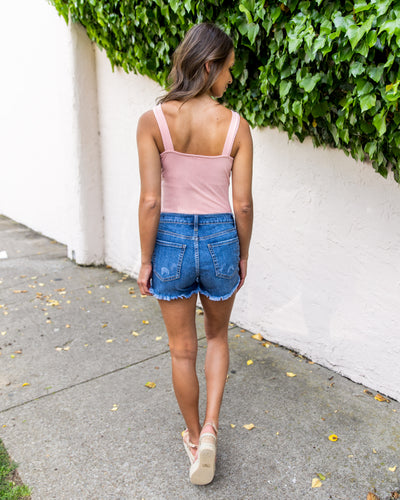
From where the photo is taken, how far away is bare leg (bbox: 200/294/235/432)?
7.68 feet

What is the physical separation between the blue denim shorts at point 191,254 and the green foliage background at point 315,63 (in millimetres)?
1050

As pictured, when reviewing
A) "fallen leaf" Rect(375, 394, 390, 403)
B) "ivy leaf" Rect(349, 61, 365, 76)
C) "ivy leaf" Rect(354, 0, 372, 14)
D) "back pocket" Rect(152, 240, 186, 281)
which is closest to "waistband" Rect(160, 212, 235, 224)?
"back pocket" Rect(152, 240, 186, 281)

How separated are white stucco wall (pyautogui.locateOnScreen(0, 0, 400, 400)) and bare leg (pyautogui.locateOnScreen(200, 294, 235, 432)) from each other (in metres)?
1.16

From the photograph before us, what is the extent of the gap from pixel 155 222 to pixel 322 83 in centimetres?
140

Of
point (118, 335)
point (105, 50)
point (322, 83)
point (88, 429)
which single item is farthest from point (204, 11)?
point (88, 429)

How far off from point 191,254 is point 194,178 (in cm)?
33

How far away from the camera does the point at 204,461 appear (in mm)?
2211

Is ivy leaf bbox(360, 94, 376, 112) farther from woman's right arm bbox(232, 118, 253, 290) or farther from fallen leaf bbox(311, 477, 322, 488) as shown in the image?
fallen leaf bbox(311, 477, 322, 488)

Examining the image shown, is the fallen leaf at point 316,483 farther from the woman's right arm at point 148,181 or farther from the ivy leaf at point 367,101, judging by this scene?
the ivy leaf at point 367,101

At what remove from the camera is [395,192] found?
9.36ft

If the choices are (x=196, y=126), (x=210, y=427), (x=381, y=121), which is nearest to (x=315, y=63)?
(x=381, y=121)

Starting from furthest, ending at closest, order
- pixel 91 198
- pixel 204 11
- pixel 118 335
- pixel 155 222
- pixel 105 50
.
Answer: pixel 91 198 < pixel 105 50 < pixel 118 335 < pixel 204 11 < pixel 155 222

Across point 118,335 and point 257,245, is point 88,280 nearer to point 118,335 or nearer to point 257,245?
point 118,335

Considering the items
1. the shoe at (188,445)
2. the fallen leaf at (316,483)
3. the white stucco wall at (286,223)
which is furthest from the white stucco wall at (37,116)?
the fallen leaf at (316,483)
